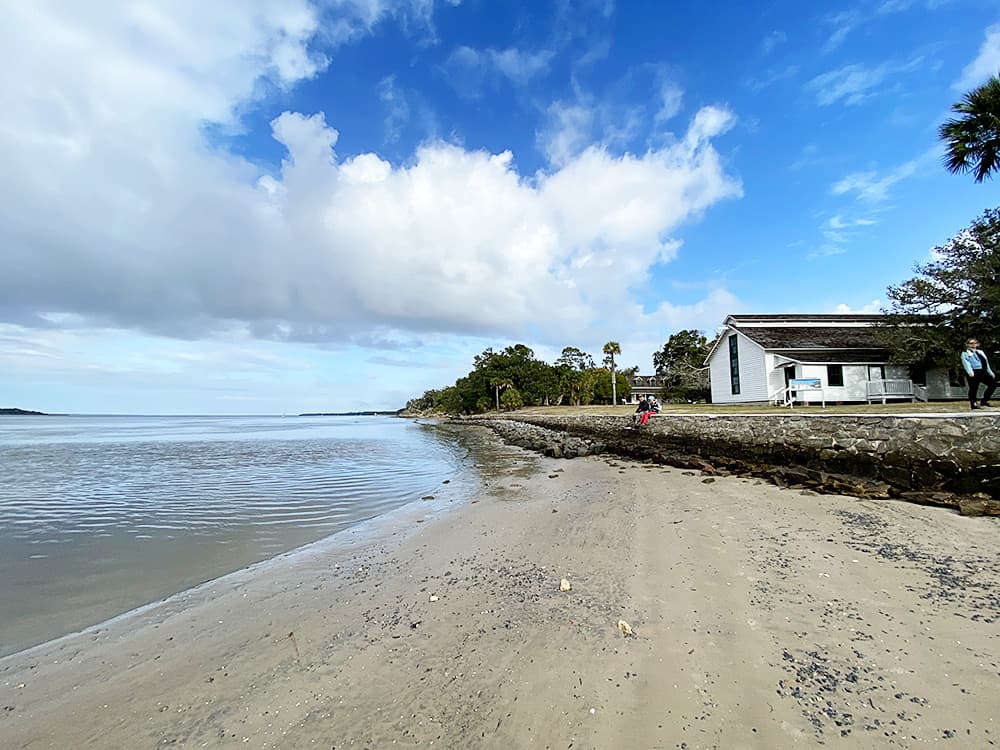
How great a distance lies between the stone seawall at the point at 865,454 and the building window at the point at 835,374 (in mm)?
13042

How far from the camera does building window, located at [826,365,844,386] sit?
23973mm

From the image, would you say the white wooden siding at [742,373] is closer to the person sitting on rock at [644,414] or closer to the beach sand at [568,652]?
the person sitting on rock at [644,414]

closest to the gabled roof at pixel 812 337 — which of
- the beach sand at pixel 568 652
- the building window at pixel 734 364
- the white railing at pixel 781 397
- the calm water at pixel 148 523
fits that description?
the building window at pixel 734 364

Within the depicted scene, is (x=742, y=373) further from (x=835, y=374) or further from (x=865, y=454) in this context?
(x=865, y=454)

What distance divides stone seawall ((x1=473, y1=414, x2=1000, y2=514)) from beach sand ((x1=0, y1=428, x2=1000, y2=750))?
1.87m

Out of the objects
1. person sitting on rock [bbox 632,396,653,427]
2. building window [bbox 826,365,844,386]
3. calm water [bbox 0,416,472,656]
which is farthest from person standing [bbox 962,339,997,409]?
building window [bbox 826,365,844,386]

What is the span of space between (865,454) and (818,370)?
55.6 feet

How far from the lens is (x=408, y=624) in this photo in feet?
13.3

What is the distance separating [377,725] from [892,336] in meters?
28.0

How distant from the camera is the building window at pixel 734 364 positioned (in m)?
28.7

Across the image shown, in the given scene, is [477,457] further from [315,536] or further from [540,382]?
[540,382]

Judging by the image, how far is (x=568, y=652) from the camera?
11.1 feet

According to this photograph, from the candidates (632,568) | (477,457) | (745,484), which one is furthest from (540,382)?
(632,568)

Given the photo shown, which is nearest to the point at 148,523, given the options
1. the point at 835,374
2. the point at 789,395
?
the point at 789,395
